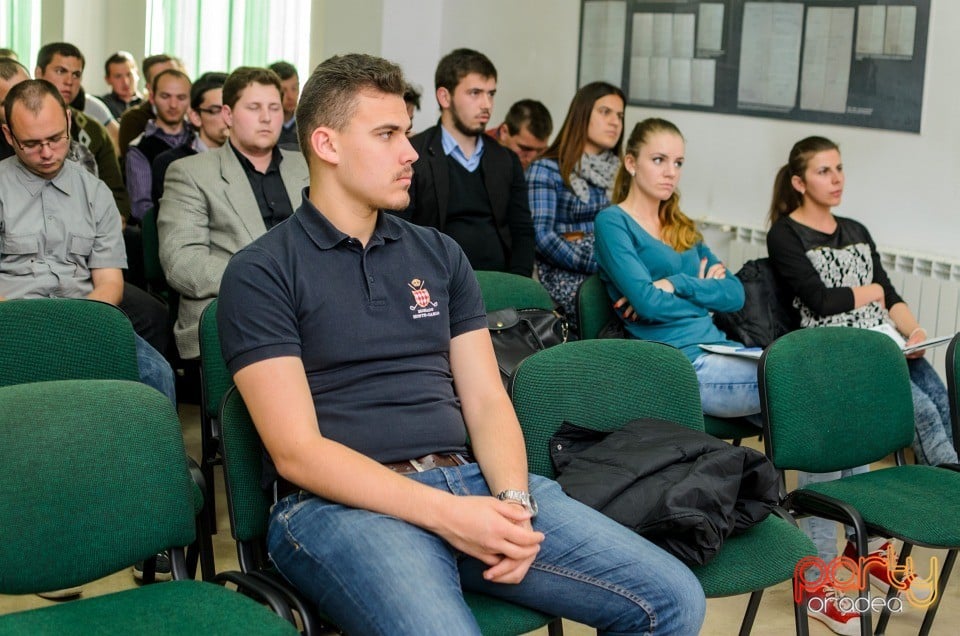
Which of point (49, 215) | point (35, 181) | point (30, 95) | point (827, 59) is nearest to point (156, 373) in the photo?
point (49, 215)

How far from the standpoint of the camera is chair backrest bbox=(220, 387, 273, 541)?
199 centimetres

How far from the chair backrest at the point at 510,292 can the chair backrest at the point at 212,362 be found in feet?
2.71

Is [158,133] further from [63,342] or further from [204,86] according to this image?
[63,342]

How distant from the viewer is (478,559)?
1.86 m

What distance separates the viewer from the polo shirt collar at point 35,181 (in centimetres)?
330

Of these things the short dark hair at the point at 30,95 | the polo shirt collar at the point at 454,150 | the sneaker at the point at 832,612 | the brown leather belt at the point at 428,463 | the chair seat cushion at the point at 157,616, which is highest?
the short dark hair at the point at 30,95

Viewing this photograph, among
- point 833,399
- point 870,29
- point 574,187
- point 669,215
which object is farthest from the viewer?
point 870,29

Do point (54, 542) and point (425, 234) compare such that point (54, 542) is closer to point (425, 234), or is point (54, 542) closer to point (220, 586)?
point (220, 586)

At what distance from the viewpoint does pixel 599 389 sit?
2.35 metres

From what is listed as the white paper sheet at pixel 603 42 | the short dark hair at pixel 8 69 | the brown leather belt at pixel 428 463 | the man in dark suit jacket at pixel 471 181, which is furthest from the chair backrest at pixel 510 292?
the white paper sheet at pixel 603 42

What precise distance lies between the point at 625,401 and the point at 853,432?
0.64m

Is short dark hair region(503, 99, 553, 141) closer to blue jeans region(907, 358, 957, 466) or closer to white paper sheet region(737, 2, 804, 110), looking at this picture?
white paper sheet region(737, 2, 804, 110)

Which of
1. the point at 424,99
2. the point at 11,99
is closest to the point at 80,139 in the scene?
the point at 11,99

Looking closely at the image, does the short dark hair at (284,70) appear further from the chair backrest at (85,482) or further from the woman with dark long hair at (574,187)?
the chair backrest at (85,482)
